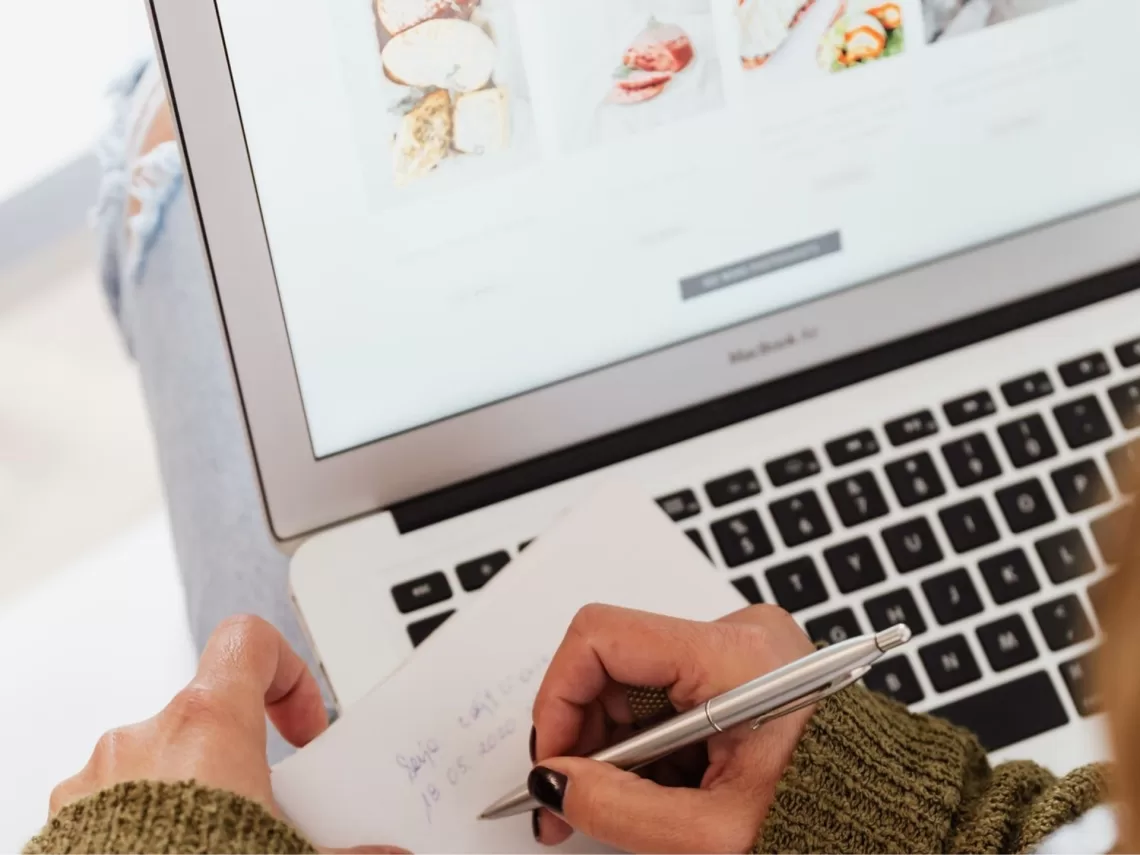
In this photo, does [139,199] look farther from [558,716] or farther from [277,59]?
[558,716]

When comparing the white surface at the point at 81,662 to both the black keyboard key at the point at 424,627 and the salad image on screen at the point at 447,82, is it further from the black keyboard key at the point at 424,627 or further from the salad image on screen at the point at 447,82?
the salad image on screen at the point at 447,82

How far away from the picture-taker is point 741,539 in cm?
45

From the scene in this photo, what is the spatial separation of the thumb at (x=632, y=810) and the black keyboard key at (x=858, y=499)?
146 millimetres

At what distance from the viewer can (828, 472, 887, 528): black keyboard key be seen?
0.45 m

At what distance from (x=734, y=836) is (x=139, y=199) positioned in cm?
45

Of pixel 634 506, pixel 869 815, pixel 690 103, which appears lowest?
pixel 869 815

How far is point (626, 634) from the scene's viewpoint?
360 millimetres

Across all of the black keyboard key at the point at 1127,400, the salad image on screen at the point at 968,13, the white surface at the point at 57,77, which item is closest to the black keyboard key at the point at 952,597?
the black keyboard key at the point at 1127,400

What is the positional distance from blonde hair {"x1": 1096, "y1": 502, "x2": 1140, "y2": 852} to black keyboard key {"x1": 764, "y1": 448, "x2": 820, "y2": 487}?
23cm

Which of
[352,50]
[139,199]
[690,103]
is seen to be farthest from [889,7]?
[139,199]

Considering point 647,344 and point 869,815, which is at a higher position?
point 647,344

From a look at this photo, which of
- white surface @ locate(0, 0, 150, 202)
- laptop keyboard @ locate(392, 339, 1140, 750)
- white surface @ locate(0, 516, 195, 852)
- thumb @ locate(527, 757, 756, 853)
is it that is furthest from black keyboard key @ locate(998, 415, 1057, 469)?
white surface @ locate(0, 0, 150, 202)

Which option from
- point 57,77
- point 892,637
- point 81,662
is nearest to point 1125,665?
point 892,637

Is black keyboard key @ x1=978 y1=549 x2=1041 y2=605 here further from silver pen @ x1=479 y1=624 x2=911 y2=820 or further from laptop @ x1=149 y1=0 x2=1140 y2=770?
silver pen @ x1=479 y1=624 x2=911 y2=820
